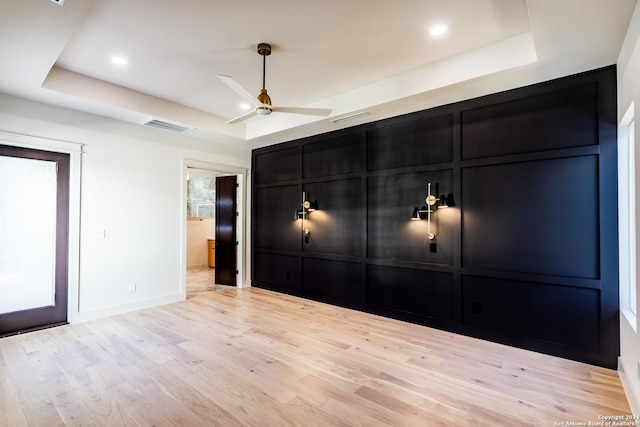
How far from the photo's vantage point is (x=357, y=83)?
4008 mm

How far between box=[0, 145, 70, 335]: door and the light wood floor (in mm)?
325

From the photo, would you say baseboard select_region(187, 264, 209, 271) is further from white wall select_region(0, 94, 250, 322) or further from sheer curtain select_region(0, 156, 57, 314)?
sheer curtain select_region(0, 156, 57, 314)

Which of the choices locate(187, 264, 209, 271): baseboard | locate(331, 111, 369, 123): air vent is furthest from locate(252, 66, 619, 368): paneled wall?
locate(187, 264, 209, 271): baseboard

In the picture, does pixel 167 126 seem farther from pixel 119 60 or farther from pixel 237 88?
pixel 237 88

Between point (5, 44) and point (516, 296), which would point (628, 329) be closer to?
point (516, 296)

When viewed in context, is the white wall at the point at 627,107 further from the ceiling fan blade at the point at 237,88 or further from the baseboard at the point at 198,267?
the baseboard at the point at 198,267

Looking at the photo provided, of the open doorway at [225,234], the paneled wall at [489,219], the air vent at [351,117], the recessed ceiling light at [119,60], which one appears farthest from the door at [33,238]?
the air vent at [351,117]

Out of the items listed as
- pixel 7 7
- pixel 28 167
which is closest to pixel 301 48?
pixel 7 7

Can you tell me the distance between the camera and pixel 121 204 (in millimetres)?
4621

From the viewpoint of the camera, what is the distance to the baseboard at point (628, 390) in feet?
7.16

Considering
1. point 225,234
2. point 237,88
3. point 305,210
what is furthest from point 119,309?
point 237,88

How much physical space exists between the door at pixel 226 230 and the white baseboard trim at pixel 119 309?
1317 mm

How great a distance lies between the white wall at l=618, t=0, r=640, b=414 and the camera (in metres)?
2.15

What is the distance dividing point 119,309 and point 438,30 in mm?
5341
